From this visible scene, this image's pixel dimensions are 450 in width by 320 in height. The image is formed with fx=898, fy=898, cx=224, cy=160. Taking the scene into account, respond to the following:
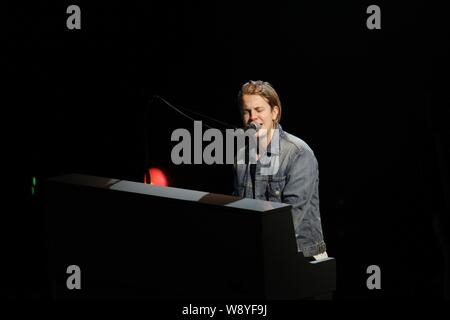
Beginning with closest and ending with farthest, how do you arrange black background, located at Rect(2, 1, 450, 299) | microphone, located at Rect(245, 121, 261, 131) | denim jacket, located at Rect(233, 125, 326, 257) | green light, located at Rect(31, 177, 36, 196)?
denim jacket, located at Rect(233, 125, 326, 257)
microphone, located at Rect(245, 121, 261, 131)
black background, located at Rect(2, 1, 450, 299)
green light, located at Rect(31, 177, 36, 196)

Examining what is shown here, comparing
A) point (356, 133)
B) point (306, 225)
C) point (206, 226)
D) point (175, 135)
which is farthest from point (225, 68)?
point (206, 226)

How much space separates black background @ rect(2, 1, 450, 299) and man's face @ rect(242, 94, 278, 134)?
3.94 ft

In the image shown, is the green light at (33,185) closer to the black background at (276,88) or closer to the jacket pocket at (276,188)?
the black background at (276,88)

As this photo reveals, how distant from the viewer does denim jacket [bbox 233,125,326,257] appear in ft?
14.4

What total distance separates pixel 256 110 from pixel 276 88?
4.17ft

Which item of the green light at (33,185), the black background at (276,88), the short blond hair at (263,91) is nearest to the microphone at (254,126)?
the short blond hair at (263,91)

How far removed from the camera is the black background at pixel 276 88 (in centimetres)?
556

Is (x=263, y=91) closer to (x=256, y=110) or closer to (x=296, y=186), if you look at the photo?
(x=256, y=110)

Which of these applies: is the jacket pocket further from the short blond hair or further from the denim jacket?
the short blond hair

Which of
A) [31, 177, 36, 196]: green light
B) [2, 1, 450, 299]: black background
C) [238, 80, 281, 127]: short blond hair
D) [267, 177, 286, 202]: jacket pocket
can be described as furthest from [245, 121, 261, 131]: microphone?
[31, 177, 36, 196]: green light

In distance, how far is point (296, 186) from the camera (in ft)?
14.5

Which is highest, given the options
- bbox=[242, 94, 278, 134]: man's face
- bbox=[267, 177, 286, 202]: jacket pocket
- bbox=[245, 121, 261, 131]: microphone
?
bbox=[242, 94, 278, 134]: man's face

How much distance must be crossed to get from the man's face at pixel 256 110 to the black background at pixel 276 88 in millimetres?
1202

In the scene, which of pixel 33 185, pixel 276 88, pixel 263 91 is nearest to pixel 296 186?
pixel 263 91
